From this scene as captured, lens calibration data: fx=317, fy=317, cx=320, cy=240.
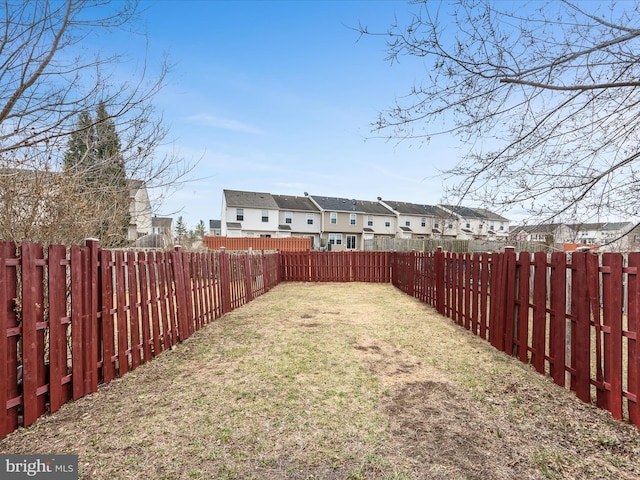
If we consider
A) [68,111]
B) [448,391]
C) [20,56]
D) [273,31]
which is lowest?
[448,391]

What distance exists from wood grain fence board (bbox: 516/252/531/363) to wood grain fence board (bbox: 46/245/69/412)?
5.19m

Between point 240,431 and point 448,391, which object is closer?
point 240,431

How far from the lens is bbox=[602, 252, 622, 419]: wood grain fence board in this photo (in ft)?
8.99

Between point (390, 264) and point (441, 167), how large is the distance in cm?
1088

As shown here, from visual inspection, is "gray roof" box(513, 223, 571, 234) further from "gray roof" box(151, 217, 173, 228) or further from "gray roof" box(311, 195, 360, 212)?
"gray roof" box(311, 195, 360, 212)

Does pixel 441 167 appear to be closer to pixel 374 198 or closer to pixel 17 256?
pixel 17 256

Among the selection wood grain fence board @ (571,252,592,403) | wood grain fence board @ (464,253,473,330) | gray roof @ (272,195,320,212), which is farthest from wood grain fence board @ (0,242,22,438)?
gray roof @ (272,195,320,212)

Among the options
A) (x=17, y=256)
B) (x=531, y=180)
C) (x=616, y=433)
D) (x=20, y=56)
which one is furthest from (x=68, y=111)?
(x=616, y=433)

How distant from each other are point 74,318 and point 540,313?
16.6 feet

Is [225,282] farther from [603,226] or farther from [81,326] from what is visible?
[603,226]

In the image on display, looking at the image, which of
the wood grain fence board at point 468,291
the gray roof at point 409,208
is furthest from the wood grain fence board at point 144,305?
the gray roof at point 409,208

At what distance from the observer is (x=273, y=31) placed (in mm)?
6672

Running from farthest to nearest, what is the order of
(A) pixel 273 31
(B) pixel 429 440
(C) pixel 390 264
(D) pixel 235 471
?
(C) pixel 390 264, (A) pixel 273 31, (B) pixel 429 440, (D) pixel 235 471

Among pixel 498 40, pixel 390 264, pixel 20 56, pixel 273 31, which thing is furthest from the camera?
pixel 390 264
